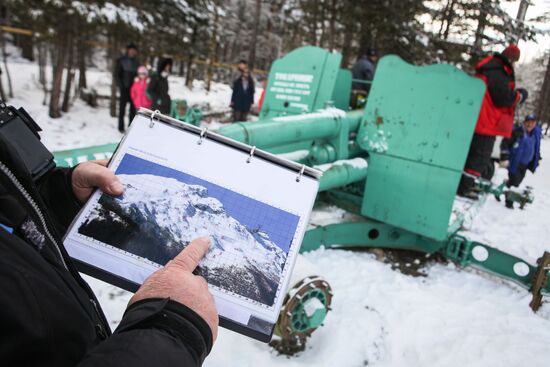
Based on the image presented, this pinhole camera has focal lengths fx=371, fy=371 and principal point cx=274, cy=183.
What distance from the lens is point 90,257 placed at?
0.98 metres

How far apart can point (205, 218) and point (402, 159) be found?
3469 mm

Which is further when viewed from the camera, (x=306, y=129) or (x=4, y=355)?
(x=306, y=129)

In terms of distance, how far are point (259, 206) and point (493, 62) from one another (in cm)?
419

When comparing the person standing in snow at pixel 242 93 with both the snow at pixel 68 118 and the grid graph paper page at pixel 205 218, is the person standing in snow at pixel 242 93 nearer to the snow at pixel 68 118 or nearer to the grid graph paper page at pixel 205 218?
the snow at pixel 68 118

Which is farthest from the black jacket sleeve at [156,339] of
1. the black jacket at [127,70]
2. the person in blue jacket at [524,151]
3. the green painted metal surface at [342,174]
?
the black jacket at [127,70]

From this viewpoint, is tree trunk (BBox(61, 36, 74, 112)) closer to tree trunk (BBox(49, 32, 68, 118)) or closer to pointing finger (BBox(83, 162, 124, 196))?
tree trunk (BBox(49, 32, 68, 118))

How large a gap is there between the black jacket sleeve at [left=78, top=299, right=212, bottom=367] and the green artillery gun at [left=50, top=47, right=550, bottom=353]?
241cm

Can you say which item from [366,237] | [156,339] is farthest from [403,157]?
[156,339]

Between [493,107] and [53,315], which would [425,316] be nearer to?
[493,107]

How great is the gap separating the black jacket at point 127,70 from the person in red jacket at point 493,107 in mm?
7523

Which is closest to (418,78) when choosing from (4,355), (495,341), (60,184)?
(495,341)

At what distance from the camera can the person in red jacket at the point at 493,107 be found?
4.12m

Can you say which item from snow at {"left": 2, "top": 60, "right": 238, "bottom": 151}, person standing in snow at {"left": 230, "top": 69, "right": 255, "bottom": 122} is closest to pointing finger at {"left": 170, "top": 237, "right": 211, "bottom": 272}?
snow at {"left": 2, "top": 60, "right": 238, "bottom": 151}

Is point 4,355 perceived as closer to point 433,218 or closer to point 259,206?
point 259,206
